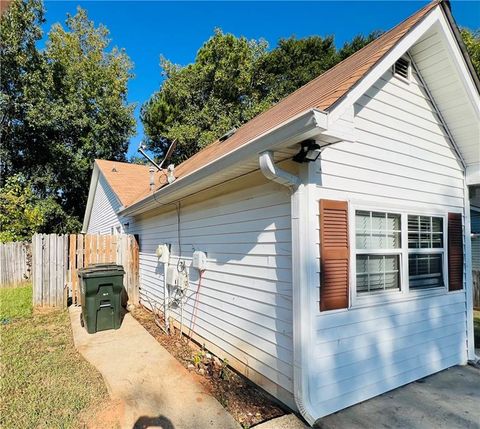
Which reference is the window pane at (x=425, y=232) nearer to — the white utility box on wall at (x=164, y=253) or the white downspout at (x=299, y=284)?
the white downspout at (x=299, y=284)

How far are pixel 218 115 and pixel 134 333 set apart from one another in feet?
52.1

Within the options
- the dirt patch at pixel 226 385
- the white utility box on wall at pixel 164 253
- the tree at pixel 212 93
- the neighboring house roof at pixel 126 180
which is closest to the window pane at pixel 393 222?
the dirt patch at pixel 226 385

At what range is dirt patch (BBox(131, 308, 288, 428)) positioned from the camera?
11.2 feet

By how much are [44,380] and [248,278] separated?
112 inches

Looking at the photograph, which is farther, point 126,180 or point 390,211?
point 126,180

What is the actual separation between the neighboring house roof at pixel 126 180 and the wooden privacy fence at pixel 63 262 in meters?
1.74

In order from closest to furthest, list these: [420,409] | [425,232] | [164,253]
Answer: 1. [420,409]
2. [425,232]
3. [164,253]

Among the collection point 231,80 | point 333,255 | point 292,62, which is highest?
point 292,62

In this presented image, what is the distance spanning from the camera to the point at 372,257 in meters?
3.83

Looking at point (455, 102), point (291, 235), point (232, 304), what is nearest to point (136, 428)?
point (232, 304)

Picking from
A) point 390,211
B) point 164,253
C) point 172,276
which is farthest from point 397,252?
point 164,253

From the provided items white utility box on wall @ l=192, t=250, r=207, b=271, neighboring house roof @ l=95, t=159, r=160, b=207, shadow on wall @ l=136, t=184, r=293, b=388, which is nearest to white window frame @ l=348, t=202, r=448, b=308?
shadow on wall @ l=136, t=184, r=293, b=388

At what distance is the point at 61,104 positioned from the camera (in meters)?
18.8

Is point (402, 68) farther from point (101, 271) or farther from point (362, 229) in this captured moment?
point (101, 271)
